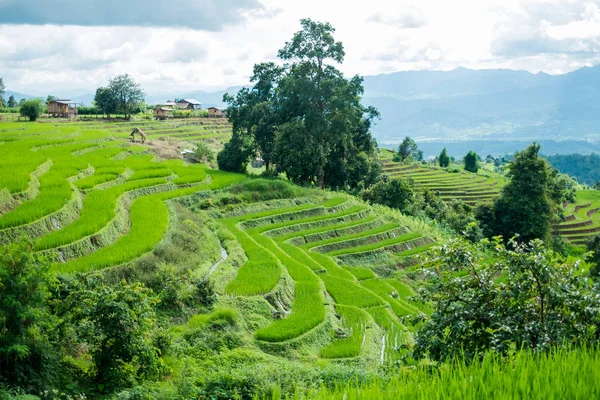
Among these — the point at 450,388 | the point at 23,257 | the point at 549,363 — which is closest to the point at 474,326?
the point at 549,363

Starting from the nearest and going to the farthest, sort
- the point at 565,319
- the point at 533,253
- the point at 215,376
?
the point at 565,319
the point at 533,253
the point at 215,376

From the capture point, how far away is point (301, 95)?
1609 inches

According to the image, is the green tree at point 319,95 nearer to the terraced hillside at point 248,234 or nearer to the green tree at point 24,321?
the terraced hillside at point 248,234

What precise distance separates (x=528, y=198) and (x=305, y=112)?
16965 millimetres

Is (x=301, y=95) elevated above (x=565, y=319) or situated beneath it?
elevated above

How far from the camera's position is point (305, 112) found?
4094cm

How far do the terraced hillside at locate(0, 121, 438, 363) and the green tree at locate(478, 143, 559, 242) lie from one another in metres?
9.85

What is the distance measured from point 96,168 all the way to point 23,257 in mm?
21262

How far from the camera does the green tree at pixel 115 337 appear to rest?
10.1m

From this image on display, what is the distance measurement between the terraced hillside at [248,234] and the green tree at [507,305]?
25.2 inches

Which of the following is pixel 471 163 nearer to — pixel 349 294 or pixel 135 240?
pixel 349 294

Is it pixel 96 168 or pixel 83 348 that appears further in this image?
pixel 96 168

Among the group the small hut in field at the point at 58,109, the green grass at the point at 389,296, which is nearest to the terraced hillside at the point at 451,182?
the small hut in field at the point at 58,109

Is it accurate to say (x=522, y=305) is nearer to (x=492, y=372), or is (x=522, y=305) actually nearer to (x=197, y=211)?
(x=492, y=372)
